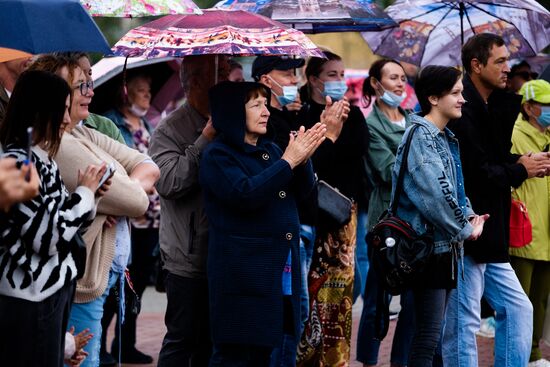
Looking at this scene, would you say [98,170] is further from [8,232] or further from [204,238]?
[204,238]

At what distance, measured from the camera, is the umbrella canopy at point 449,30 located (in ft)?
27.8

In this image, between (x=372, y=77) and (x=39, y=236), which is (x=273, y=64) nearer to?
(x=372, y=77)

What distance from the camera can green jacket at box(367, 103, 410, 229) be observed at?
7.64 m

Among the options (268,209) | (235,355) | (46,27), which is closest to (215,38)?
(268,209)

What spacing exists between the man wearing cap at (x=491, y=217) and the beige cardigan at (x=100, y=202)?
215 centimetres

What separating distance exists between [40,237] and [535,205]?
14.4ft

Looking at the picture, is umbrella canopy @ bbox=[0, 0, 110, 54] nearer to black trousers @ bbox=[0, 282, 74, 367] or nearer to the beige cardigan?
the beige cardigan

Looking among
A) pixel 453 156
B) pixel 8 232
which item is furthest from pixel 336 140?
pixel 8 232

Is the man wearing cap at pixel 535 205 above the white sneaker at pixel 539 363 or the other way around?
above

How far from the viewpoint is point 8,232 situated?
13.8 ft

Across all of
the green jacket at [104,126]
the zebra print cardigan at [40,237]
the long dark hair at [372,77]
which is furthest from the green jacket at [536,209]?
the zebra print cardigan at [40,237]

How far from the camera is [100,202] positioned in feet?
16.5

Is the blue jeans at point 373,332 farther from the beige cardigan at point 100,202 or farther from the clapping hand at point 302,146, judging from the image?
the beige cardigan at point 100,202

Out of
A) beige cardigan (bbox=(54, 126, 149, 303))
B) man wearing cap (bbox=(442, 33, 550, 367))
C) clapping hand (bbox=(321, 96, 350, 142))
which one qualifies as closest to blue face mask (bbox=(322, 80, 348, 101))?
clapping hand (bbox=(321, 96, 350, 142))
